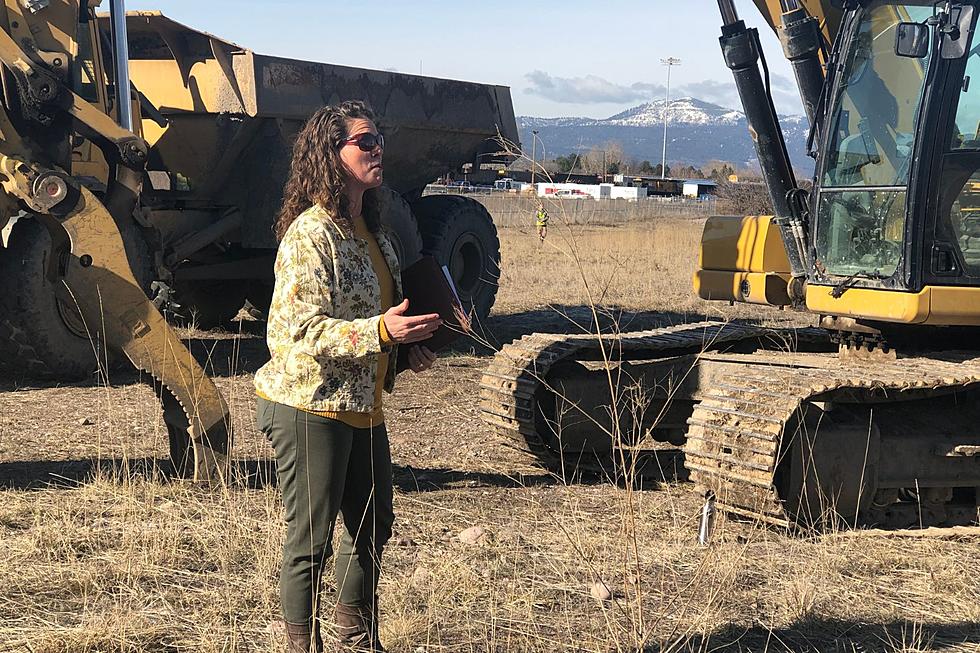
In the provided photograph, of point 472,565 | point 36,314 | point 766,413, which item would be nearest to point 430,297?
point 472,565

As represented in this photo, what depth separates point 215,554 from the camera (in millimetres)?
5270

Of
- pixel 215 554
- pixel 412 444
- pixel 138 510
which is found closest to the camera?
pixel 215 554

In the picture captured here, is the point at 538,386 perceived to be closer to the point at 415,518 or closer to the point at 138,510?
the point at 415,518

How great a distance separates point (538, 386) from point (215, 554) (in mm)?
2511

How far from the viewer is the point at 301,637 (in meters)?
3.78

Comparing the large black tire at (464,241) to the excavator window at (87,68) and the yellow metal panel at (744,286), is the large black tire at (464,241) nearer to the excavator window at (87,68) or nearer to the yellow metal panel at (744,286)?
the excavator window at (87,68)

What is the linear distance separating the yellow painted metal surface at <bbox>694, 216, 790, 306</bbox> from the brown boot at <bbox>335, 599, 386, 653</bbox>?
14.9 ft

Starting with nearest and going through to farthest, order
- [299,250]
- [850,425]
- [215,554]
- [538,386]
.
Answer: [299,250] → [215,554] → [850,425] → [538,386]

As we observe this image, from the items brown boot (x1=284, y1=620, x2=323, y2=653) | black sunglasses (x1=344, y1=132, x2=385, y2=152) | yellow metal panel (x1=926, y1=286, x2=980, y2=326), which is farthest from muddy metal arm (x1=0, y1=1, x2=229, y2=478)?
yellow metal panel (x1=926, y1=286, x2=980, y2=326)

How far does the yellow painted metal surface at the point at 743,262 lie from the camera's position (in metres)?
7.80

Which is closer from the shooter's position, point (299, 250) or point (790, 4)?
point (299, 250)

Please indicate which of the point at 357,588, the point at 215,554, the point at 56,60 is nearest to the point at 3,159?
the point at 56,60

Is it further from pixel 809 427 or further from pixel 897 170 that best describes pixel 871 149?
pixel 809 427

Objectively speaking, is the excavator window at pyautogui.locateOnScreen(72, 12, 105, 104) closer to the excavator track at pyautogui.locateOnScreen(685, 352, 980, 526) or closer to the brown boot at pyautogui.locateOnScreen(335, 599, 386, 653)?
the excavator track at pyautogui.locateOnScreen(685, 352, 980, 526)
